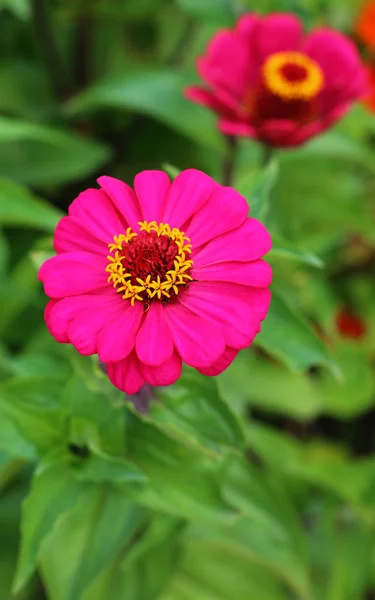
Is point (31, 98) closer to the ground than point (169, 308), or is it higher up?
closer to the ground

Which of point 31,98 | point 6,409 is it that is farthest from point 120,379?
point 31,98

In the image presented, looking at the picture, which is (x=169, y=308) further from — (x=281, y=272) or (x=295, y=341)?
(x=281, y=272)

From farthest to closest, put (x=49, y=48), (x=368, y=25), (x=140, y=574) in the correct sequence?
(x=368, y=25)
(x=49, y=48)
(x=140, y=574)

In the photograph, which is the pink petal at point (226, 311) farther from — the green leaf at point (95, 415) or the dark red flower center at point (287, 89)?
the dark red flower center at point (287, 89)

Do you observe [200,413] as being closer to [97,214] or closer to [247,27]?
[97,214]

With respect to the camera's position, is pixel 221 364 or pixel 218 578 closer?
pixel 221 364

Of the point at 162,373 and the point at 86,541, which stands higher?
the point at 162,373

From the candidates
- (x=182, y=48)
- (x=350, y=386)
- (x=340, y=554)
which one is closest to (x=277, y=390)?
(x=350, y=386)
